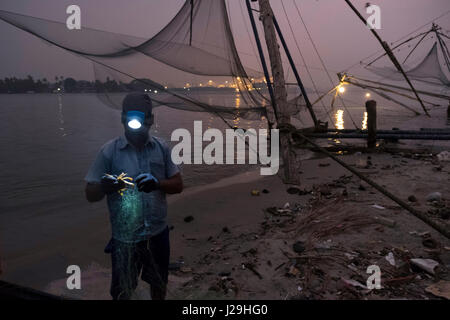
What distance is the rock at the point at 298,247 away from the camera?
13.5 feet

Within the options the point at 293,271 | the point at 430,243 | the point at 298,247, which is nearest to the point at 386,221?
the point at 430,243

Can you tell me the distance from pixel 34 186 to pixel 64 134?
1473 centimetres

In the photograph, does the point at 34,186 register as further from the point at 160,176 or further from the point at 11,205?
the point at 160,176

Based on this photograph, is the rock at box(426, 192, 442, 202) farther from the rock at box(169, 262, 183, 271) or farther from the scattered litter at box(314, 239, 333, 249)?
the rock at box(169, 262, 183, 271)

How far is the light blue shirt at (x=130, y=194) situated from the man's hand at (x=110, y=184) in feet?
→ 0.77

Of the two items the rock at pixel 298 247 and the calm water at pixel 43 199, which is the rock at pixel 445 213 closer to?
the rock at pixel 298 247

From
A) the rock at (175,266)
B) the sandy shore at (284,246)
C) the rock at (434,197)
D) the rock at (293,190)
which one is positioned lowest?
the rock at (175,266)

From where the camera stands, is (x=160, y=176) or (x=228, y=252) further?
(x=228, y=252)

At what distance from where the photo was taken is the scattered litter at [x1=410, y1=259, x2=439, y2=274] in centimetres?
334

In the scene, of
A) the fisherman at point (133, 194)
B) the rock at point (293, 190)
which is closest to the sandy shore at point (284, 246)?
the rock at point (293, 190)

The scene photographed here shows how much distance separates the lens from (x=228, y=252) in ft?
15.1

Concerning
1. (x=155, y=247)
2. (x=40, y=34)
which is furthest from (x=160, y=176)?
(x=40, y=34)

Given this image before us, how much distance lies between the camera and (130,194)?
2.37 meters
